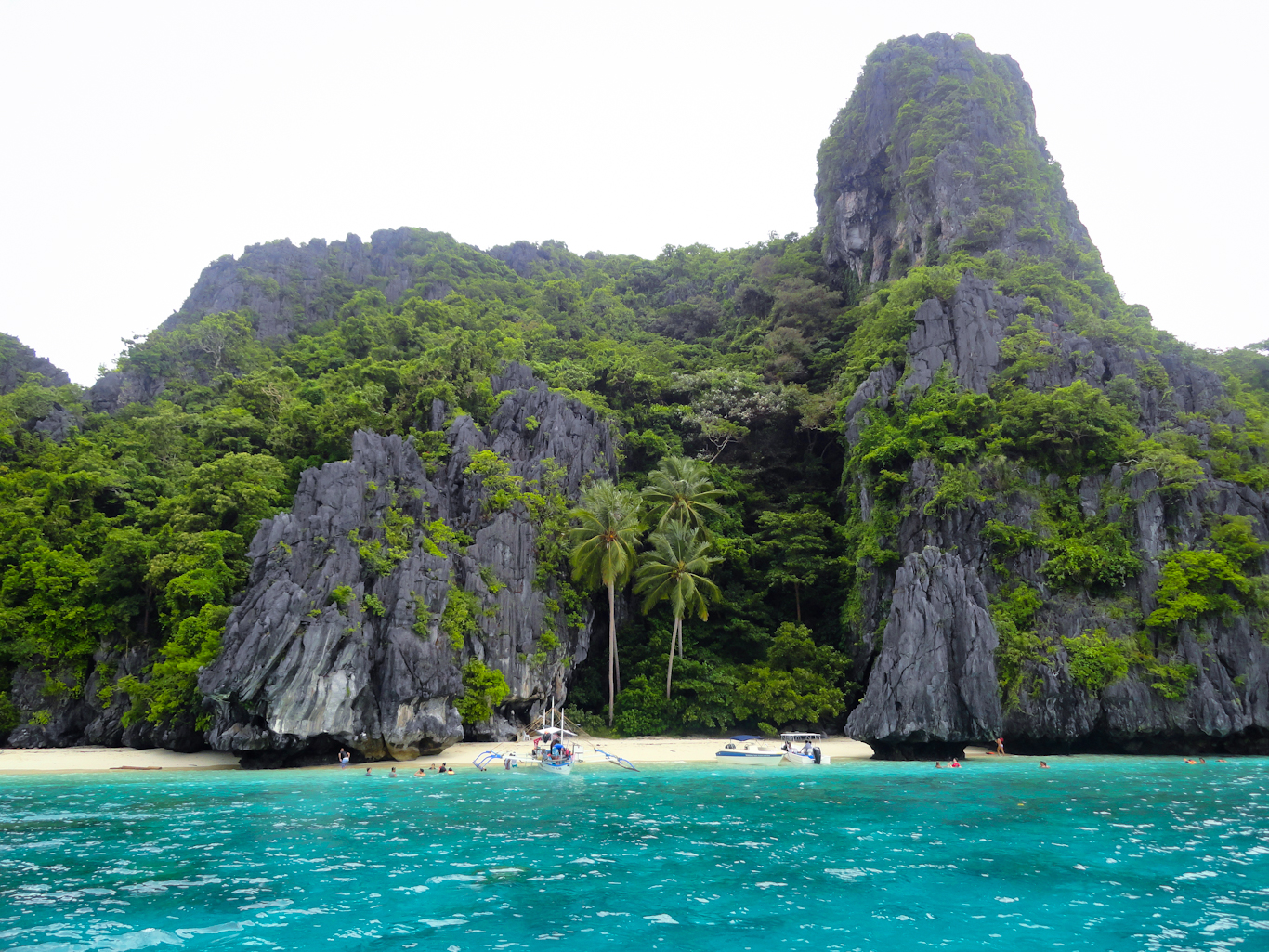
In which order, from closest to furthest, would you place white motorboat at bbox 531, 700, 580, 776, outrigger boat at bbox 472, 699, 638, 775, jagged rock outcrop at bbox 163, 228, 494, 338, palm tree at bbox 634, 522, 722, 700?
white motorboat at bbox 531, 700, 580, 776, outrigger boat at bbox 472, 699, 638, 775, palm tree at bbox 634, 522, 722, 700, jagged rock outcrop at bbox 163, 228, 494, 338

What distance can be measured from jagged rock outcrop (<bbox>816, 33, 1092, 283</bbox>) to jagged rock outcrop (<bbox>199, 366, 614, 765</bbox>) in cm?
3756

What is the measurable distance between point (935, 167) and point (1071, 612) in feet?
124

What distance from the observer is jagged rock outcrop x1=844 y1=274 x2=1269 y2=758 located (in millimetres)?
29625

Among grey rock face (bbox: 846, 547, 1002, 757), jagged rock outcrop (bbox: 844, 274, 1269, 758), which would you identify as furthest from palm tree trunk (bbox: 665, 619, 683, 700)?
grey rock face (bbox: 846, 547, 1002, 757)

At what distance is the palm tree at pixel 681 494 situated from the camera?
4181 cm

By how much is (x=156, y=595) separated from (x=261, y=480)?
6.87 meters

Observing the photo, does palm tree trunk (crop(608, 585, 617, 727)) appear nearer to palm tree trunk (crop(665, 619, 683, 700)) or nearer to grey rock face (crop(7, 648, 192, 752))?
palm tree trunk (crop(665, 619, 683, 700))

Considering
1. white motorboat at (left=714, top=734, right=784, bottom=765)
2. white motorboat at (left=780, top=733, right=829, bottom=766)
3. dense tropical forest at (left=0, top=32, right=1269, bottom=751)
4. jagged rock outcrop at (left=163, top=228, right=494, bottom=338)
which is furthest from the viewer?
jagged rock outcrop at (left=163, top=228, right=494, bottom=338)

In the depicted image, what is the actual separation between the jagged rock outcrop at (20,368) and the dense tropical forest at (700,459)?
7.20 ft

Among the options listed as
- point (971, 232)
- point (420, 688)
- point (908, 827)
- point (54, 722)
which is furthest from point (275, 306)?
point (908, 827)

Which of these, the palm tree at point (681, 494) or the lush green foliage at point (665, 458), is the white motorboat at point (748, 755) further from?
the palm tree at point (681, 494)

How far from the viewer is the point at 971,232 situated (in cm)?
5144

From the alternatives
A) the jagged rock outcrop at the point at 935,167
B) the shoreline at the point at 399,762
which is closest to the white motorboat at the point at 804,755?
the shoreline at the point at 399,762

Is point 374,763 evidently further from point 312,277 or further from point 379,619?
point 312,277
